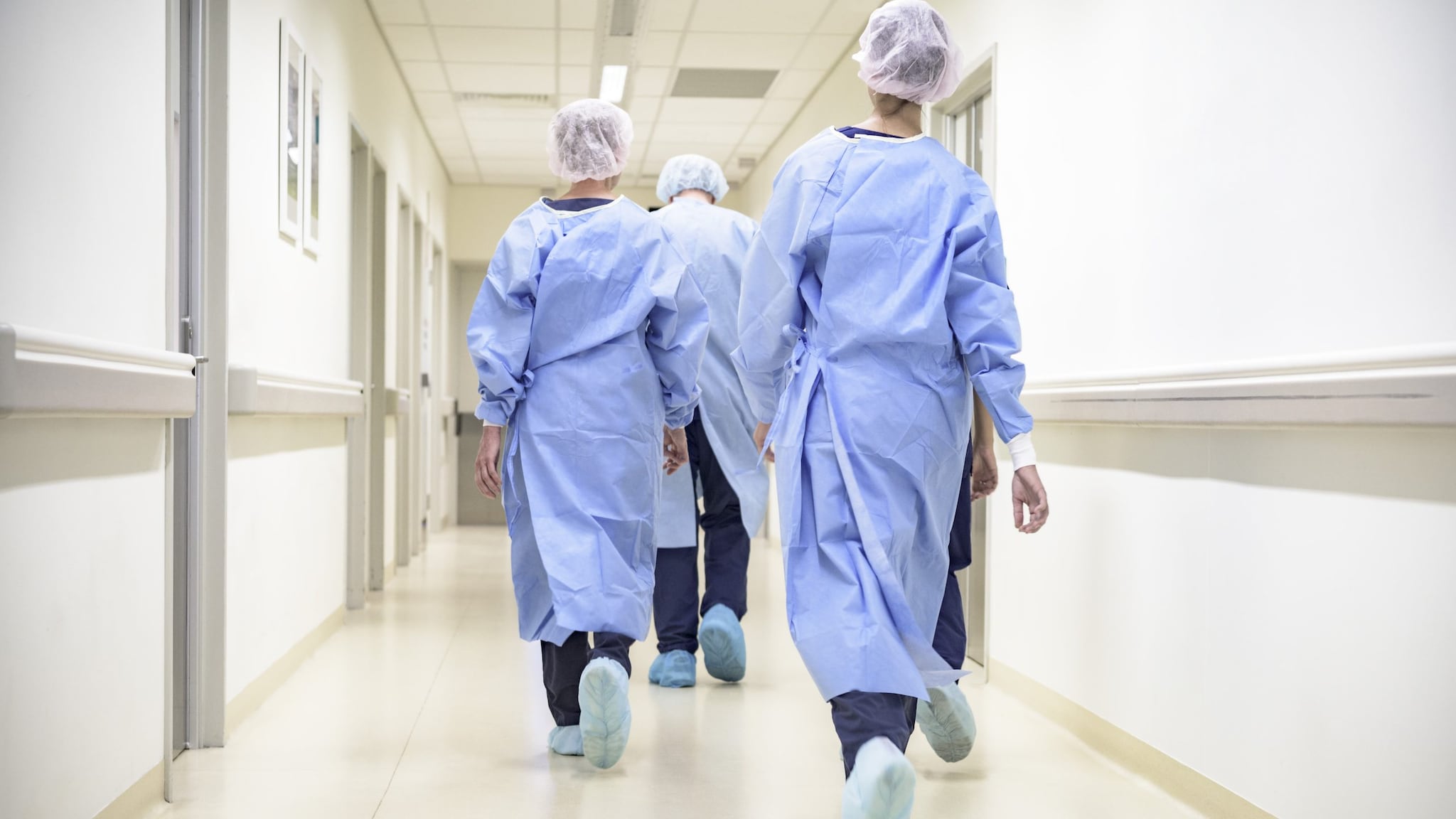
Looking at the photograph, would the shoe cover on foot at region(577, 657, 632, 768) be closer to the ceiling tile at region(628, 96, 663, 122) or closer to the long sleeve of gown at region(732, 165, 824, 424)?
the long sleeve of gown at region(732, 165, 824, 424)

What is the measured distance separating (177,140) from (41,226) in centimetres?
112

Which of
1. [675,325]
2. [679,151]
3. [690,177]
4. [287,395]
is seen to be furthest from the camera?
[679,151]

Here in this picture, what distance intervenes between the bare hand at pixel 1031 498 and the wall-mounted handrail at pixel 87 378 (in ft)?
5.10

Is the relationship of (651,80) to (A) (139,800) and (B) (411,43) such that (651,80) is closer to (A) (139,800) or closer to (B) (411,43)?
(B) (411,43)

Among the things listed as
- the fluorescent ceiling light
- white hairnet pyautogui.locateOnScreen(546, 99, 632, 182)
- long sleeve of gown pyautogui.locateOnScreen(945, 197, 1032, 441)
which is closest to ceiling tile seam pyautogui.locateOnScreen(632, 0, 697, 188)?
the fluorescent ceiling light

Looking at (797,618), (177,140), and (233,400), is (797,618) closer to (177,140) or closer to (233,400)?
(233,400)

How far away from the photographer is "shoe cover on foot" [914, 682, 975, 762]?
8.08 ft

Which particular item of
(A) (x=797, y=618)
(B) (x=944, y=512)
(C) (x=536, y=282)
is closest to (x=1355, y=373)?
(B) (x=944, y=512)

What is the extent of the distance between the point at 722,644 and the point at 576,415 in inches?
45.3

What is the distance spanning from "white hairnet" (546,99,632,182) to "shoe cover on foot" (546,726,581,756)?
1.31m

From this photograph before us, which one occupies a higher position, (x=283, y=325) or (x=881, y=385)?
(x=283, y=325)

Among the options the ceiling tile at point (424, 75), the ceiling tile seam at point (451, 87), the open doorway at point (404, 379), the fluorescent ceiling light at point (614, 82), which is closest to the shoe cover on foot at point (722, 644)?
the open doorway at point (404, 379)

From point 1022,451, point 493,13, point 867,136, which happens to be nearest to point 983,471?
point 1022,451

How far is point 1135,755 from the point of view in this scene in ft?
8.61
